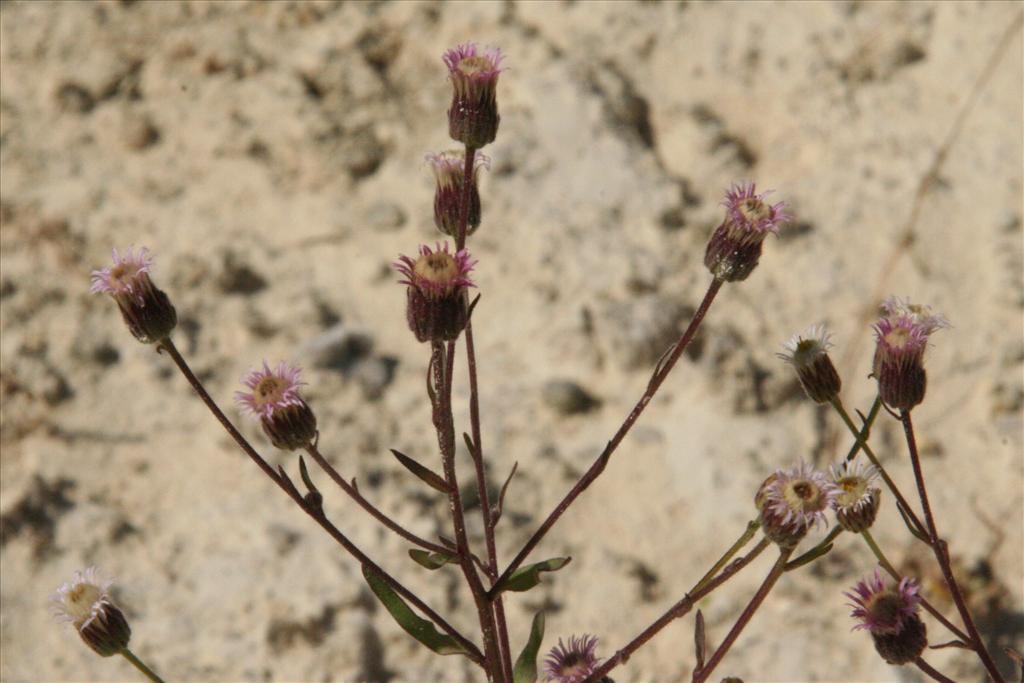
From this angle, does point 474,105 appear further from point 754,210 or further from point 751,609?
point 751,609

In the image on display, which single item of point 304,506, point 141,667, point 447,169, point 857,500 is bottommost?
point 141,667

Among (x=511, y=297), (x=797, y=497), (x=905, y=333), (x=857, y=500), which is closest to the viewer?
(x=797, y=497)

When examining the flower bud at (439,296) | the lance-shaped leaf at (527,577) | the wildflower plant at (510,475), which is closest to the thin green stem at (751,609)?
the wildflower plant at (510,475)

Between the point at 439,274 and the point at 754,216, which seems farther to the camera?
the point at 754,216

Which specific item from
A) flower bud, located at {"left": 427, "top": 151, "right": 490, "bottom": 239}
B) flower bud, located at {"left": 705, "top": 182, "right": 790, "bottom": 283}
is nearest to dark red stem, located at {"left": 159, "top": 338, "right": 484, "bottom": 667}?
flower bud, located at {"left": 427, "top": 151, "right": 490, "bottom": 239}

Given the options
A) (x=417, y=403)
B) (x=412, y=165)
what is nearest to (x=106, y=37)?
(x=412, y=165)

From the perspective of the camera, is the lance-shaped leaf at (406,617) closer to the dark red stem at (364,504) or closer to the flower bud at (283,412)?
the dark red stem at (364,504)

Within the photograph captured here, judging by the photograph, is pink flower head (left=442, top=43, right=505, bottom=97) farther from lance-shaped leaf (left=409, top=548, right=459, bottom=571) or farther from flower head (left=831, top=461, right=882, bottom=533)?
flower head (left=831, top=461, right=882, bottom=533)

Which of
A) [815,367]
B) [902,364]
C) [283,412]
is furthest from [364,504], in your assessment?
[902,364]
